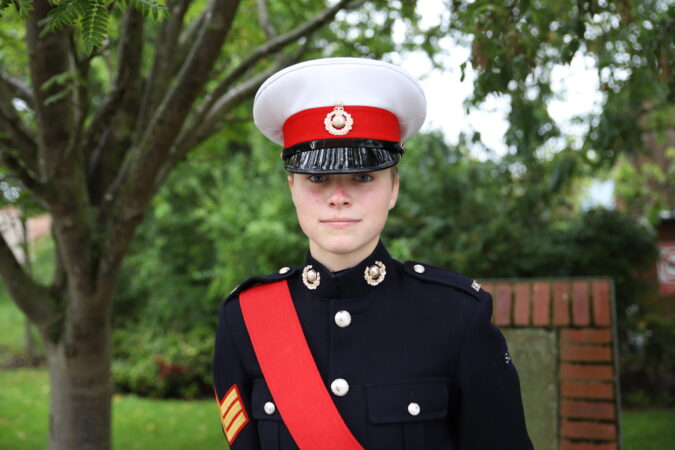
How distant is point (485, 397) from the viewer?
162 centimetres

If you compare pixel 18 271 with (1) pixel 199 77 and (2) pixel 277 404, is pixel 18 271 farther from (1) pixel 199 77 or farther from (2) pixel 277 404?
(2) pixel 277 404

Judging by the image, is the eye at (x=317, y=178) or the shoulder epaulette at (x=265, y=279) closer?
the eye at (x=317, y=178)

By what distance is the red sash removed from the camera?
1.60 meters

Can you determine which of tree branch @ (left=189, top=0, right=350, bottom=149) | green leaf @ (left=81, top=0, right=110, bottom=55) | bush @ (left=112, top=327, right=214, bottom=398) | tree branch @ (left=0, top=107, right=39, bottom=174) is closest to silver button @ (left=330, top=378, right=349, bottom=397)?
green leaf @ (left=81, top=0, right=110, bottom=55)

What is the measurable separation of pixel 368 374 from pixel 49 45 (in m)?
2.22

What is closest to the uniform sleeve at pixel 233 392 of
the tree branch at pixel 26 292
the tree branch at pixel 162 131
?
the tree branch at pixel 162 131

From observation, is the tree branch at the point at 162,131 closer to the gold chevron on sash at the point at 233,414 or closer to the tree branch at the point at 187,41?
the tree branch at the point at 187,41

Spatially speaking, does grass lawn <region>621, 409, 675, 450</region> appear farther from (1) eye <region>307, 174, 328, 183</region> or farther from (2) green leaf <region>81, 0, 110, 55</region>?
(2) green leaf <region>81, 0, 110, 55</region>

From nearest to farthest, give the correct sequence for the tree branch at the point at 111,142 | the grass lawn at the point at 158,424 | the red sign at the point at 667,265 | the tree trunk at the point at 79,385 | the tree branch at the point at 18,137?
the tree branch at the point at 18,137 → the tree trunk at the point at 79,385 → the tree branch at the point at 111,142 → the grass lawn at the point at 158,424 → the red sign at the point at 667,265

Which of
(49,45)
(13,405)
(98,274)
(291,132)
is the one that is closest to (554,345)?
(291,132)

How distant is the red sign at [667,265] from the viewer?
24.3ft

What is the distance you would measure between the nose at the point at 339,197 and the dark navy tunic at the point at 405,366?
19 cm

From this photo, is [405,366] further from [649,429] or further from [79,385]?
[649,429]

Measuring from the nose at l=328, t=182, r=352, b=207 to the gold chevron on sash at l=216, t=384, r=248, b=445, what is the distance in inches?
22.9
